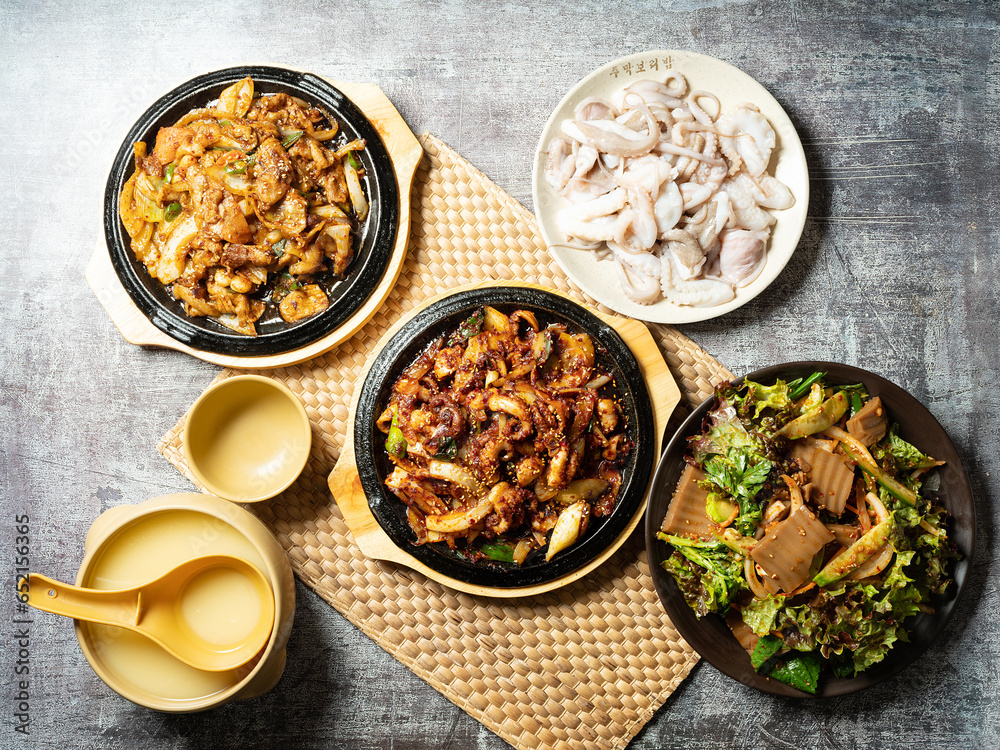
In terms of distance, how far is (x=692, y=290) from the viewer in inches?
102

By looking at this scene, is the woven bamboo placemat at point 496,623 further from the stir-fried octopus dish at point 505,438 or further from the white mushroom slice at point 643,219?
the white mushroom slice at point 643,219

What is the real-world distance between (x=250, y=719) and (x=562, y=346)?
2.07 meters

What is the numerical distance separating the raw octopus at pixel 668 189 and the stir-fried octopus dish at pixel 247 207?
938mm

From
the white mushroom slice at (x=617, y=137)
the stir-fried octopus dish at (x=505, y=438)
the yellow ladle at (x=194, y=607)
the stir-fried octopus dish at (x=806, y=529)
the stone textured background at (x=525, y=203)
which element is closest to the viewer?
the yellow ladle at (x=194, y=607)

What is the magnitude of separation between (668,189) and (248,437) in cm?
197

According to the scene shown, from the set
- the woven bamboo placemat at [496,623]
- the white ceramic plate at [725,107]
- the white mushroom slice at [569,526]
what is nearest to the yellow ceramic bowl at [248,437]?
the woven bamboo placemat at [496,623]

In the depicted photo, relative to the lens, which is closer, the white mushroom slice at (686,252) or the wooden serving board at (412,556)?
the wooden serving board at (412,556)

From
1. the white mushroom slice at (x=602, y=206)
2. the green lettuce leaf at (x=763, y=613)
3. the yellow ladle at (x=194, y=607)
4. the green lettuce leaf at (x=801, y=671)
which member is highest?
the white mushroom slice at (x=602, y=206)

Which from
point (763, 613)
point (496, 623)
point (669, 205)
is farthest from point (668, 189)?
point (496, 623)

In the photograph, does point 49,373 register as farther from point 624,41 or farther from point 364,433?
point 624,41

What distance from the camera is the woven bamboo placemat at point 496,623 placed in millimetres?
2604

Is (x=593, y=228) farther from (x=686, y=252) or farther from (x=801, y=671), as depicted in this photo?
(x=801, y=671)

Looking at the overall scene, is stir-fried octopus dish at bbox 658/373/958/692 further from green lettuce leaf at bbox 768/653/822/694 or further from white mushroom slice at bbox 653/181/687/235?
white mushroom slice at bbox 653/181/687/235

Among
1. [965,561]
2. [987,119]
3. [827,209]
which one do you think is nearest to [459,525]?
[965,561]
